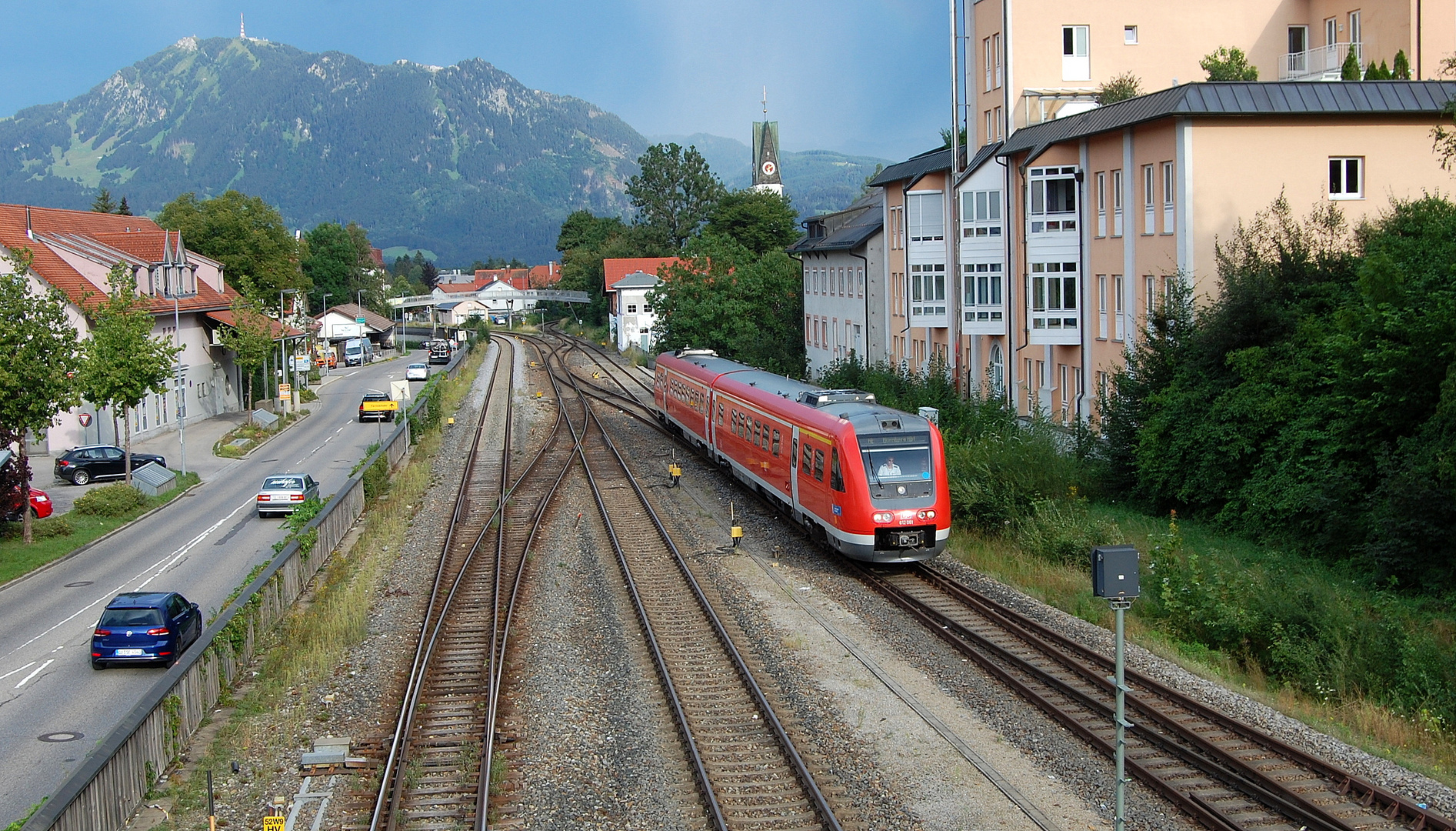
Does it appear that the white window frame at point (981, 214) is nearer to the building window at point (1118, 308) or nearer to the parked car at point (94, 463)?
the building window at point (1118, 308)

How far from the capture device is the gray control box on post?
351 inches

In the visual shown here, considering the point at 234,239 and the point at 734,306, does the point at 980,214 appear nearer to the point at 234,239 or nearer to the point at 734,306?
the point at 734,306

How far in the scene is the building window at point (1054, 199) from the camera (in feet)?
108

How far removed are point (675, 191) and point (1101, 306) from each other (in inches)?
3861

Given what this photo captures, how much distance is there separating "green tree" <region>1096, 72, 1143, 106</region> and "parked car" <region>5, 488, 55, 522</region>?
100 ft

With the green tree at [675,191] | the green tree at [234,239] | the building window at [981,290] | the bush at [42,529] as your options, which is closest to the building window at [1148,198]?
the building window at [981,290]

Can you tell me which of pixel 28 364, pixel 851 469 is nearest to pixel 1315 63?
pixel 851 469

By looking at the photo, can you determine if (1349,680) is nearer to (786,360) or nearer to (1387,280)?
(1387,280)

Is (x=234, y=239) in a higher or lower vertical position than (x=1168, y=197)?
higher

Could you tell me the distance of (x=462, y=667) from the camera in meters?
15.9

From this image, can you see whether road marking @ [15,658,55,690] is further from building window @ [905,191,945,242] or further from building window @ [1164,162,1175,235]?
building window @ [905,191,945,242]

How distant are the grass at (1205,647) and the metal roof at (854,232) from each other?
2412 centimetres

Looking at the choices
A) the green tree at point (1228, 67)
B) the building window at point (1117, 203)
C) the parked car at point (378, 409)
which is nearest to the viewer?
the building window at point (1117, 203)

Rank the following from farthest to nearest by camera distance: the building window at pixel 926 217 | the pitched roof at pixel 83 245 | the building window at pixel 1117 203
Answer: the building window at pixel 926 217 → the pitched roof at pixel 83 245 → the building window at pixel 1117 203
